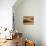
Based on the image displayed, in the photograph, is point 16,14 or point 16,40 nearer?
point 16,40

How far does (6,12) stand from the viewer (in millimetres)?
3855

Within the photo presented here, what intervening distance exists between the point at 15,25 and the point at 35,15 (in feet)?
3.02

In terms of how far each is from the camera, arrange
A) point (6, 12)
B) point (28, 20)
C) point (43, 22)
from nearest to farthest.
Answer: point (6, 12)
point (43, 22)
point (28, 20)

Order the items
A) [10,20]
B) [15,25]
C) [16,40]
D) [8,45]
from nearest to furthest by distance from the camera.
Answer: [8,45] → [16,40] → [10,20] → [15,25]

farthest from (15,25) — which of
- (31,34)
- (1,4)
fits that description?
(1,4)

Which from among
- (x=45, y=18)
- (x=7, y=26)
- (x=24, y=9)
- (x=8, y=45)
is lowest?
(x=8, y=45)

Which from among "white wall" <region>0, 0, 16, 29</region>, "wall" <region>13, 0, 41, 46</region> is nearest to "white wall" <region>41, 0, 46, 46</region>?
"wall" <region>13, 0, 41, 46</region>

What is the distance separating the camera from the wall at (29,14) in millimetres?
4613

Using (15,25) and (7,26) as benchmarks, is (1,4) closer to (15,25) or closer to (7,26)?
(7,26)

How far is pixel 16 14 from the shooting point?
4629 mm

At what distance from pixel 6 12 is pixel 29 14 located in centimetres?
114

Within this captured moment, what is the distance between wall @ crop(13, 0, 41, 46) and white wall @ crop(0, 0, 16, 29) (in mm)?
753

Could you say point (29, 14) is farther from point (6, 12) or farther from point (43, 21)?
point (6, 12)

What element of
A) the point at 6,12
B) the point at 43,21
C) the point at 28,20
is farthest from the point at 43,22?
the point at 6,12
